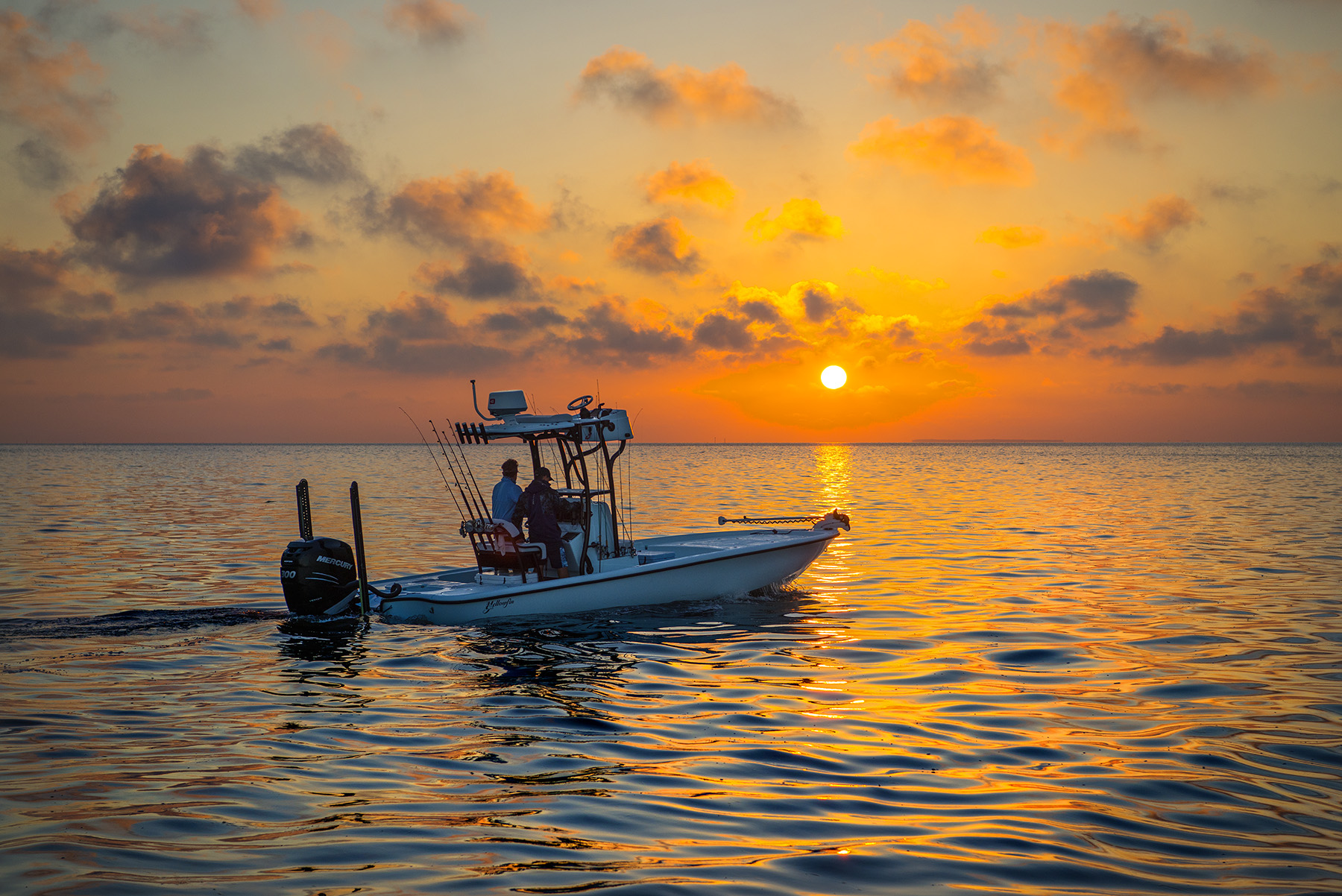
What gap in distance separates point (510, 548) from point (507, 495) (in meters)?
0.86

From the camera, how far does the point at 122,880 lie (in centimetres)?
554

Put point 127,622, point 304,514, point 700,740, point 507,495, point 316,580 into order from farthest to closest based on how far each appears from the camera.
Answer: point 304,514 → point 507,495 → point 316,580 → point 127,622 → point 700,740

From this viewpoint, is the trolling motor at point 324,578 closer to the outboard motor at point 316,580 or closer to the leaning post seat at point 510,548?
the outboard motor at point 316,580

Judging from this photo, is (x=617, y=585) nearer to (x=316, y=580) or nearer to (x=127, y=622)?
(x=316, y=580)

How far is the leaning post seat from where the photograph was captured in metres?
15.0

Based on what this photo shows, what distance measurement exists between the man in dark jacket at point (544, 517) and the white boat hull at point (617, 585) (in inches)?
18.8

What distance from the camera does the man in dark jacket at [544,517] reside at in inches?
585

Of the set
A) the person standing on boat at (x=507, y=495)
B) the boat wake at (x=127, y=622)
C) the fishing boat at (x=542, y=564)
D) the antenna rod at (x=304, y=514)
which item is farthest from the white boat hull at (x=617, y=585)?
the boat wake at (x=127, y=622)

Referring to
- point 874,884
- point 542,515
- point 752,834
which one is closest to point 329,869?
point 752,834

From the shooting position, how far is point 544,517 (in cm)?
1494

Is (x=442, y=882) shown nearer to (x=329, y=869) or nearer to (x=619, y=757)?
(x=329, y=869)

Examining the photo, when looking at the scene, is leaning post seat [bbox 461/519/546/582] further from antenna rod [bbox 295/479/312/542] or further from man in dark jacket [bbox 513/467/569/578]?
antenna rod [bbox 295/479/312/542]

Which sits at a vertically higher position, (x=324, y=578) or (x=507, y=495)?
(x=507, y=495)

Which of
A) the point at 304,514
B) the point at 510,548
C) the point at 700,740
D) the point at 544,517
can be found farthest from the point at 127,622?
the point at 700,740
